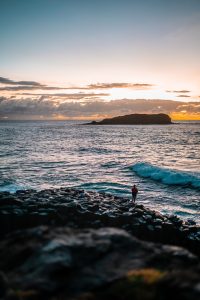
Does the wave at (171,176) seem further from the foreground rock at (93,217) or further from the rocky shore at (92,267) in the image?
the rocky shore at (92,267)

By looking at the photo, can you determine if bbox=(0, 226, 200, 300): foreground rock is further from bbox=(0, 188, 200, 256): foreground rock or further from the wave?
the wave

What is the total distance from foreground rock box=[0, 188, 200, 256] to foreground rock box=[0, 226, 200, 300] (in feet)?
29.2

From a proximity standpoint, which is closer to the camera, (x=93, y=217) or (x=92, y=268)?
(x=92, y=268)

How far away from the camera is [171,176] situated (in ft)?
121

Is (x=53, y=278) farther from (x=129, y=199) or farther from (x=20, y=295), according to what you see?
(x=129, y=199)

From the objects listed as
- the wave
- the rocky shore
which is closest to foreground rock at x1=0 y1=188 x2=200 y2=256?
the rocky shore

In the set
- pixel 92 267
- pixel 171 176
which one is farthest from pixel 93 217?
pixel 171 176

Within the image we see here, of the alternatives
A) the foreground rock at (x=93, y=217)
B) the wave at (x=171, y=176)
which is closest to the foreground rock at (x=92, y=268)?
the foreground rock at (x=93, y=217)

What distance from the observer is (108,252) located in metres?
8.97

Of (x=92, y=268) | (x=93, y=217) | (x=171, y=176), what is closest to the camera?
(x=92, y=268)

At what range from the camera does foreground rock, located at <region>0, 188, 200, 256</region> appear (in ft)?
61.9

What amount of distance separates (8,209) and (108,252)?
46.8ft

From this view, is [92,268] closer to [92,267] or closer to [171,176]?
[92,267]

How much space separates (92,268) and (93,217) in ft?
42.4
